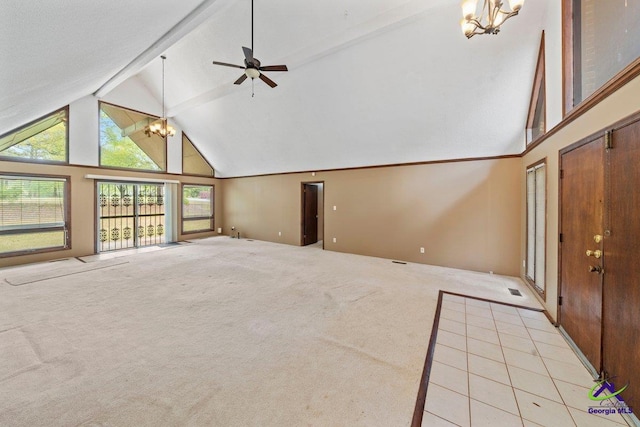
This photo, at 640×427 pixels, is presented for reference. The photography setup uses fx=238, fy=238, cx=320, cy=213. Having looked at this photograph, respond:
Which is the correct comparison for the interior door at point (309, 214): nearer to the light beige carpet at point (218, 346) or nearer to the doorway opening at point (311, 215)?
the doorway opening at point (311, 215)

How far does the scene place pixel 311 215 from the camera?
800cm

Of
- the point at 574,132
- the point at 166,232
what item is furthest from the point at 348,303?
the point at 166,232

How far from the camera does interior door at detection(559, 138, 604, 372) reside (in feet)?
6.58

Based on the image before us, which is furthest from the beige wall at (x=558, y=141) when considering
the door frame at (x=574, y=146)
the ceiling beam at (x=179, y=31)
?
the ceiling beam at (x=179, y=31)

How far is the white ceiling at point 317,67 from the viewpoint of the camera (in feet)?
7.45

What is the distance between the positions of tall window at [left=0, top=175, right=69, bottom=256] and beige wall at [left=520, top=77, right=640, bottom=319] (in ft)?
30.1

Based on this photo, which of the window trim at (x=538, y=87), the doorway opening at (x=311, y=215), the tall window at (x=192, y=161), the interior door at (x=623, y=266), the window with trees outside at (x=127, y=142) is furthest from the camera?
the tall window at (x=192, y=161)

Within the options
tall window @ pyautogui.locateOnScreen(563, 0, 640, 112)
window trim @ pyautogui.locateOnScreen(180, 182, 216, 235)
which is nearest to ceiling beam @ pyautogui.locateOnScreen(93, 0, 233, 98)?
window trim @ pyautogui.locateOnScreen(180, 182, 216, 235)

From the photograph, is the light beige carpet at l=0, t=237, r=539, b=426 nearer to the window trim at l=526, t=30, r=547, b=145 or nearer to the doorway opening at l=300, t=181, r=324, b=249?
the window trim at l=526, t=30, r=547, b=145

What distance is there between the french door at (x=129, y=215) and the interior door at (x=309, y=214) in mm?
4611

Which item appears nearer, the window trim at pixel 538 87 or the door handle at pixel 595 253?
the door handle at pixel 595 253

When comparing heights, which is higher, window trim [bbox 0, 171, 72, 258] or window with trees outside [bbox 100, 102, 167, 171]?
window with trees outside [bbox 100, 102, 167, 171]

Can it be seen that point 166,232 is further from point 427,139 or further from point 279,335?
point 427,139

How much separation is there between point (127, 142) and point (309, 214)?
5.64 metres
